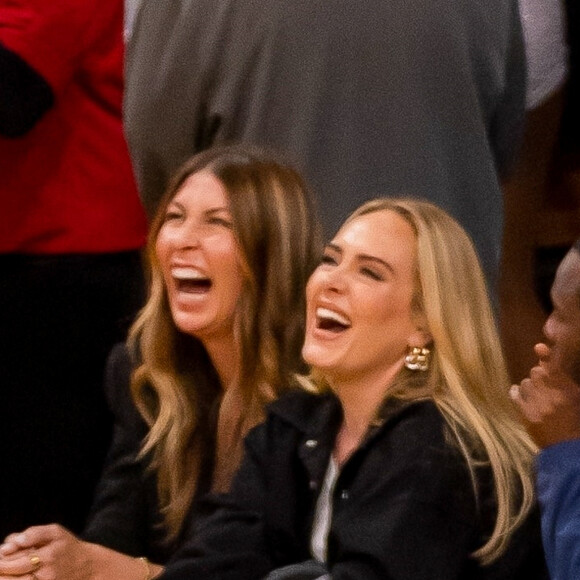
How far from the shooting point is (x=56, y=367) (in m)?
3.31

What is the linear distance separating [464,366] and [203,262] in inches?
22.2

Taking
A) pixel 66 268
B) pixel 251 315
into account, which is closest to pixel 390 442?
pixel 251 315

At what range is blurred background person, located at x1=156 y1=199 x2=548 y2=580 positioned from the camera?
7.84 feet

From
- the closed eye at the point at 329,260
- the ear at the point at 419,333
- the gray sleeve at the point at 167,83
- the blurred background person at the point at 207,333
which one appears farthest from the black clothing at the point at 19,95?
the ear at the point at 419,333

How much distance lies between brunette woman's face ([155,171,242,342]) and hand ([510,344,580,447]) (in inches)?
26.1

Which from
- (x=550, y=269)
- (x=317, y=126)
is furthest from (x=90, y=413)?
(x=550, y=269)

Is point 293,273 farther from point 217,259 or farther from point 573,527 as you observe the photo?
point 573,527

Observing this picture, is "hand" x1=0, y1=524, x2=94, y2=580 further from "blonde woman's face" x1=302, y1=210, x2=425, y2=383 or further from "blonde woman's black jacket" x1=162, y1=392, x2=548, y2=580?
"blonde woman's face" x1=302, y1=210, x2=425, y2=383

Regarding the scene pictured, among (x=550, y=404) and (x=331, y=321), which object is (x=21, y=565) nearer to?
(x=331, y=321)

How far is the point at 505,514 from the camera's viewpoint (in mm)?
2379

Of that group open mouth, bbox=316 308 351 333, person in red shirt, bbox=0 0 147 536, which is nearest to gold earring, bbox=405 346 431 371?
open mouth, bbox=316 308 351 333

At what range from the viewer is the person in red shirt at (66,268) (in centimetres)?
325

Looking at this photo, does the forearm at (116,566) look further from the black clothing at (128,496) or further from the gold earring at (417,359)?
the gold earring at (417,359)

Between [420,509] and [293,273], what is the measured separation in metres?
0.64
